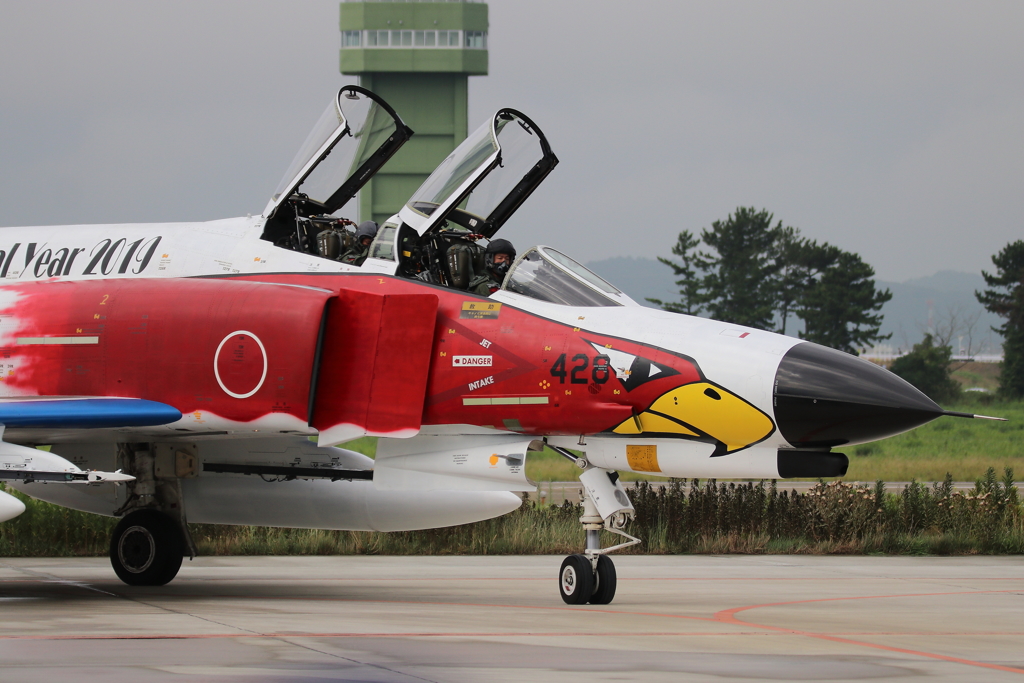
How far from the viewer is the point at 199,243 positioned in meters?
11.4

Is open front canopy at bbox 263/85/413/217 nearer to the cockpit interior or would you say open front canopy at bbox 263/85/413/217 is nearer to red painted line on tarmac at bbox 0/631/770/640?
the cockpit interior

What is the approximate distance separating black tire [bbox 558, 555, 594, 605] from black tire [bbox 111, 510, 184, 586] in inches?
169

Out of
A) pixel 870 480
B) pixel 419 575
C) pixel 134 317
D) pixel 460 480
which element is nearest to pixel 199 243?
pixel 134 317

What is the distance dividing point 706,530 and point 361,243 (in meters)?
6.74

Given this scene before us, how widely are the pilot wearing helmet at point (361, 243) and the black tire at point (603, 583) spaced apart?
3297 mm

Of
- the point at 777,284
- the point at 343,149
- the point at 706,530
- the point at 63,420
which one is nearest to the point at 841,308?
the point at 777,284

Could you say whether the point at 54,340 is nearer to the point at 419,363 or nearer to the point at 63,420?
the point at 63,420

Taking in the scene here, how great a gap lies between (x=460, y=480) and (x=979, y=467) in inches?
971

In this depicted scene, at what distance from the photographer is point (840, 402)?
28.6ft

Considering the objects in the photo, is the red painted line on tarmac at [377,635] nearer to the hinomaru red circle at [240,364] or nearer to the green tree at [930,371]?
the hinomaru red circle at [240,364]

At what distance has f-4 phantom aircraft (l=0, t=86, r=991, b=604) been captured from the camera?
9.17 meters

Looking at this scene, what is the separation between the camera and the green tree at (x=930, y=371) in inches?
2159

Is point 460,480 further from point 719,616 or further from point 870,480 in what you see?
point 870,480

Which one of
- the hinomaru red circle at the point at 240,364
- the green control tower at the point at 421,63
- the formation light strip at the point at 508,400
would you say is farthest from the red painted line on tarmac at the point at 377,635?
the green control tower at the point at 421,63
